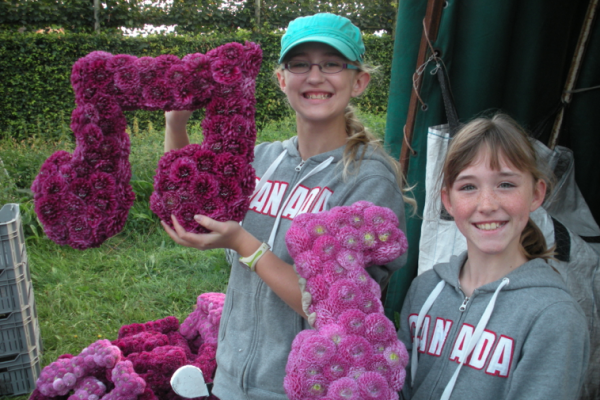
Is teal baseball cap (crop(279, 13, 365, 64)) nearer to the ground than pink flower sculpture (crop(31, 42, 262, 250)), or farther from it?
farther from it

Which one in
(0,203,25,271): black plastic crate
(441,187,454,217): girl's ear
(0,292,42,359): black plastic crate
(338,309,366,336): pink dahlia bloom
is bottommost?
(0,292,42,359): black plastic crate

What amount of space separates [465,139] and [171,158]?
1.02m

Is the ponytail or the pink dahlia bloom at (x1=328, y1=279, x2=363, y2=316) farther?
the ponytail

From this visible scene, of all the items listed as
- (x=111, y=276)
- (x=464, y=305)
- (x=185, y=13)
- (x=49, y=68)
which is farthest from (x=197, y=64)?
(x=185, y=13)

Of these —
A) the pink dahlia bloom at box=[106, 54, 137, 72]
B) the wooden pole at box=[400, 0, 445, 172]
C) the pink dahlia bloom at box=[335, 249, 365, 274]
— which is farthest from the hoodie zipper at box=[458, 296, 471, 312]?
the pink dahlia bloom at box=[106, 54, 137, 72]

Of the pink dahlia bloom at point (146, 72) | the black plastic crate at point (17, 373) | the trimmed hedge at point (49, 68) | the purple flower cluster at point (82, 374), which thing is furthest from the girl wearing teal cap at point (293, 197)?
the trimmed hedge at point (49, 68)

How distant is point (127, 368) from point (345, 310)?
4.54ft

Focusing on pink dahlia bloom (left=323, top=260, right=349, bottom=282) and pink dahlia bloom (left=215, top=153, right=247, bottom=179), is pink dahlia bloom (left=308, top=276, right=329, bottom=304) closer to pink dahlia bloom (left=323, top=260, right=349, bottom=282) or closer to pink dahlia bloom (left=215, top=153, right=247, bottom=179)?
pink dahlia bloom (left=323, top=260, right=349, bottom=282)

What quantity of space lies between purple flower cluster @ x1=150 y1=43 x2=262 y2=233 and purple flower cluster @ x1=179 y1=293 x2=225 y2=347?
4.40ft

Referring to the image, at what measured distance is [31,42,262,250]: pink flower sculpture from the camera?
1.44m

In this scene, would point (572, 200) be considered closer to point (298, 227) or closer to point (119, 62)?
point (298, 227)

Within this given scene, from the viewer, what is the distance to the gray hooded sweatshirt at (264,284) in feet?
4.92

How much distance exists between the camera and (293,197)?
161 cm

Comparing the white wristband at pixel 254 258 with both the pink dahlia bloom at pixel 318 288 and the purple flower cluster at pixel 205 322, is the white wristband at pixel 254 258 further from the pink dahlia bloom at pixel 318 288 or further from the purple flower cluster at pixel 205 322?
the purple flower cluster at pixel 205 322
